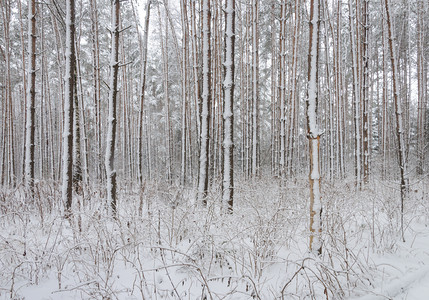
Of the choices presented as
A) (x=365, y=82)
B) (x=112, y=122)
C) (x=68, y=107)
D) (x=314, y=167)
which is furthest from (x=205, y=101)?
(x=365, y=82)

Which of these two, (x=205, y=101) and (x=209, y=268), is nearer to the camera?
(x=209, y=268)

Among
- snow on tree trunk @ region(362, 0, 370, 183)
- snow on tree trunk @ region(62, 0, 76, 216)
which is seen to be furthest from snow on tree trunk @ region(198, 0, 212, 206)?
snow on tree trunk @ region(362, 0, 370, 183)

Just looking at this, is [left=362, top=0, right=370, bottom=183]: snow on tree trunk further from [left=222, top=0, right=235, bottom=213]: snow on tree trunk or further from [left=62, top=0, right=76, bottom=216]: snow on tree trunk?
[left=62, top=0, right=76, bottom=216]: snow on tree trunk

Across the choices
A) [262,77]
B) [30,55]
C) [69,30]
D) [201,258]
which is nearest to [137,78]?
[262,77]

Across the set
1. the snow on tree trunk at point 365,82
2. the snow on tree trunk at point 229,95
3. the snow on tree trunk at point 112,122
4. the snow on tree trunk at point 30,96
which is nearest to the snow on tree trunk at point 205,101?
the snow on tree trunk at point 229,95

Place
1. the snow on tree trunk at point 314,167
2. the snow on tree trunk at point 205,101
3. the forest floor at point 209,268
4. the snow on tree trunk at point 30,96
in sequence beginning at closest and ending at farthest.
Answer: the forest floor at point 209,268 → the snow on tree trunk at point 314,167 → the snow on tree trunk at point 205,101 → the snow on tree trunk at point 30,96

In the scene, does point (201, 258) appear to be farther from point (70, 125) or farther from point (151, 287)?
point (70, 125)

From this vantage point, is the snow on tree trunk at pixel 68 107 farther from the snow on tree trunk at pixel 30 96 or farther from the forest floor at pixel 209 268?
the snow on tree trunk at pixel 30 96

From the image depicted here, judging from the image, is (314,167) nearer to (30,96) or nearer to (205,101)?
(205,101)

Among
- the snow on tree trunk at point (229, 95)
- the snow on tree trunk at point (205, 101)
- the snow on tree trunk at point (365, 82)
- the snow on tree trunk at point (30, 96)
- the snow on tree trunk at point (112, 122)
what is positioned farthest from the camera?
the snow on tree trunk at point (365, 82)

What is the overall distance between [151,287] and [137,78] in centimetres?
2161

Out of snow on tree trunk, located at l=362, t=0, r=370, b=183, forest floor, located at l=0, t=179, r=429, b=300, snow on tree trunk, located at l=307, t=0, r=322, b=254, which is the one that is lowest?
forest floor, located at l=0, t=179, r=429, b=300

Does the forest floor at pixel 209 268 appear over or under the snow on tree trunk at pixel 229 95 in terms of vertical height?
under

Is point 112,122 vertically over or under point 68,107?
under
